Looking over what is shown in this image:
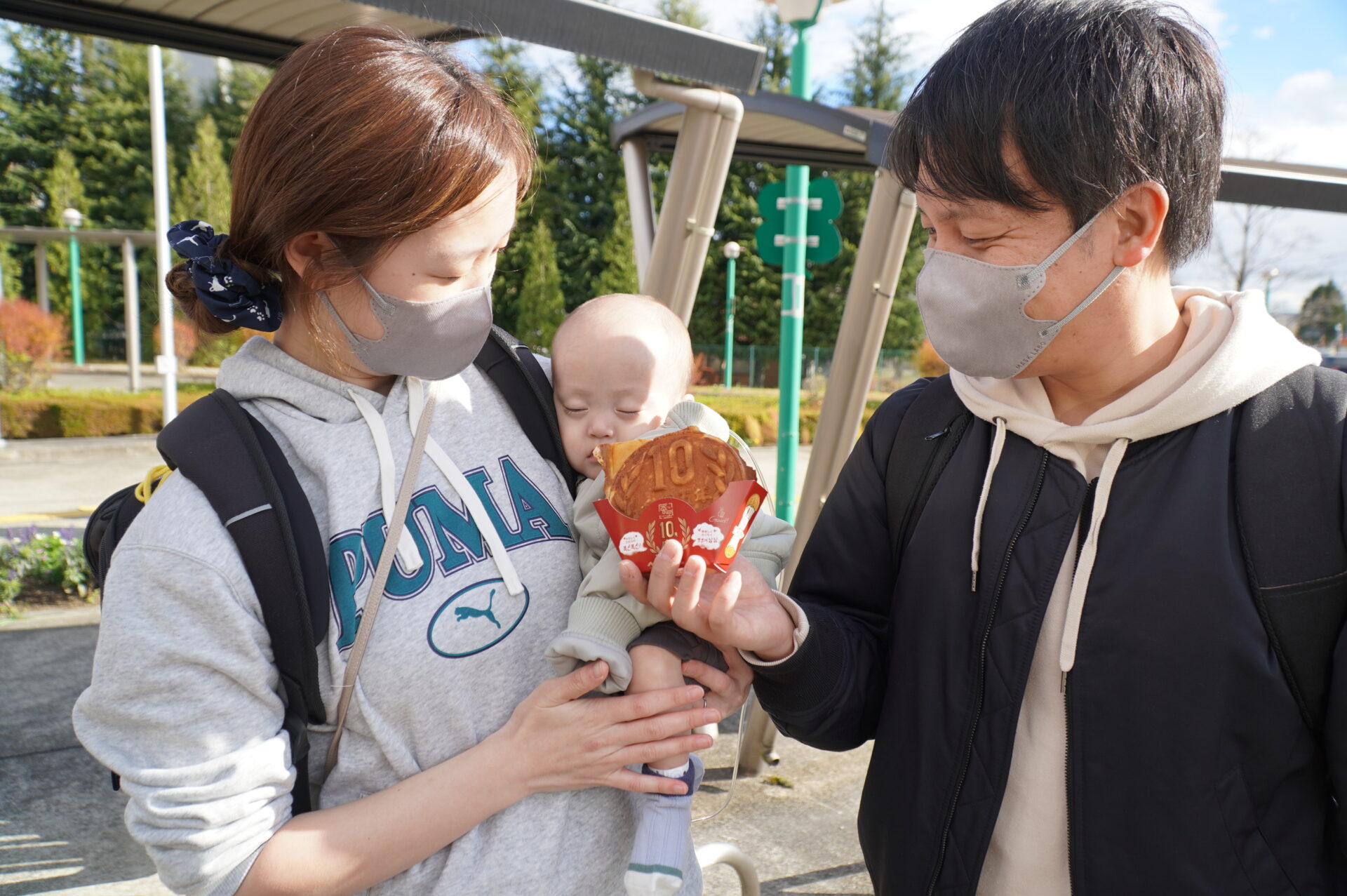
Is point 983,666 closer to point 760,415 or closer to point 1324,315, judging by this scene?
point 760,415

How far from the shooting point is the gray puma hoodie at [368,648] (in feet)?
4.11

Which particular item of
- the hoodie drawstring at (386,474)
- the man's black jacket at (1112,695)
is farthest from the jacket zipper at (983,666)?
→ the hoodie drawstring at (386,474)

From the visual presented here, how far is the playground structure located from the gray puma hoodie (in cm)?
81

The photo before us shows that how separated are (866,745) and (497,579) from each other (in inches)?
143

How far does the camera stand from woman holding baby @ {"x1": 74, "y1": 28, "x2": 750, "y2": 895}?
4.15ft

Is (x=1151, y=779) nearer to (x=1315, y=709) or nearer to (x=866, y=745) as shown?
(x=1315, y=709)

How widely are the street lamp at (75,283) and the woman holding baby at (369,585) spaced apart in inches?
996

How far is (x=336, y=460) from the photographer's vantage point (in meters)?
1.44

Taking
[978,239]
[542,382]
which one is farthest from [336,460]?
[978,239]

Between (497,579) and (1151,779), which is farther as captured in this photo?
→ (497,579)

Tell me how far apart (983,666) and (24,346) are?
75.3ft

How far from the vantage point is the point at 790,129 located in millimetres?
5098

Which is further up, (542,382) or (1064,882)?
(542,382)

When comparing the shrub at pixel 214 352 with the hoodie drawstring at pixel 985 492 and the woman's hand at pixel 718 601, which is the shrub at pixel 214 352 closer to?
the woman's hand at pixel 718 601
